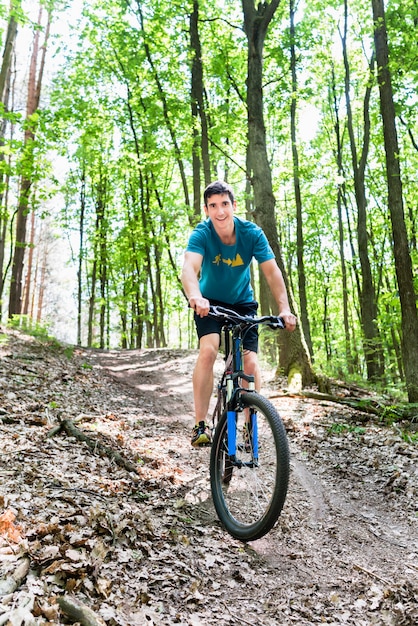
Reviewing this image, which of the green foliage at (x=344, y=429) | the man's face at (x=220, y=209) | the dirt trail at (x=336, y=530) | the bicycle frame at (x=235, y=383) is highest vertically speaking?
the man's face at (x=220, y=209)

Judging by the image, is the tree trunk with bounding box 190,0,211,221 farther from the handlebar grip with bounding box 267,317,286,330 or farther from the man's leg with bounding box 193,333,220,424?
the handlebar grip with bounding box 267,317,286,330

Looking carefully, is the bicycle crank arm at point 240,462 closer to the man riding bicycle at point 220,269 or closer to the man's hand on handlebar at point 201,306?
the man riding bicycle at point 220,269

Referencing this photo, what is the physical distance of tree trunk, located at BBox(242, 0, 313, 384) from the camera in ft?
31.2

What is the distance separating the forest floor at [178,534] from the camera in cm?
248

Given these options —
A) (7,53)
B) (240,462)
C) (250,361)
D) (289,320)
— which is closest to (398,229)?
(250,361)

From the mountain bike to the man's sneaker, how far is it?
0.25 metres

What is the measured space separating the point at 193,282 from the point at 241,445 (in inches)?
53.0

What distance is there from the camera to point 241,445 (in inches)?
146

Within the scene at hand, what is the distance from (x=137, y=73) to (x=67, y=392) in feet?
48.5

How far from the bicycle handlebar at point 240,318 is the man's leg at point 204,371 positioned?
445mm

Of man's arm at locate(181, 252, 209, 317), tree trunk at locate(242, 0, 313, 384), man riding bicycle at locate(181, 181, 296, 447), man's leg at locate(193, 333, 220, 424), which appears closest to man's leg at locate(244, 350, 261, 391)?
man riding bicycle at locate(181, 181, 296, 447)

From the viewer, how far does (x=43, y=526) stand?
2809mm

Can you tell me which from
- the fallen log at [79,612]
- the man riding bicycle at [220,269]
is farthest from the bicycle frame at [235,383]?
the fallen log at [79,612]

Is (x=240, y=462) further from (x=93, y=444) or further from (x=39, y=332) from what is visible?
(x=39, y=332)
